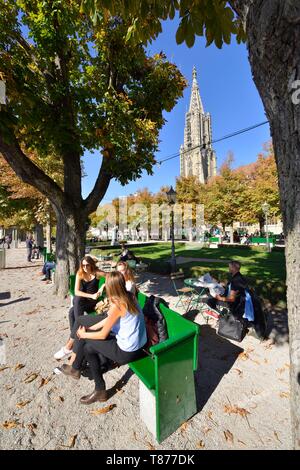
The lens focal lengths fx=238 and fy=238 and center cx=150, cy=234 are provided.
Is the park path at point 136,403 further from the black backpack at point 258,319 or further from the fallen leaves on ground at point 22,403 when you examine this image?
the black backpack at point 258,319

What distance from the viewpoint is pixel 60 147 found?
22.3 feet

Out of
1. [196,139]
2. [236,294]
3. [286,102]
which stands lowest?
[236,294]

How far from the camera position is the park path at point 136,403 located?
2.49 metres

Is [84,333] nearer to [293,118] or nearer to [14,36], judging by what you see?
[293,118]

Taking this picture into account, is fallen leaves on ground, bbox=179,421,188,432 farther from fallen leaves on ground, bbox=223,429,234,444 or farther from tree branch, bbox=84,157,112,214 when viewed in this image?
tree branch, bbox=84,157,112,214

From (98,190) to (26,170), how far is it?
7.05 feet

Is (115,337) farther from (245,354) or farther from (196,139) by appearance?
(196,139)

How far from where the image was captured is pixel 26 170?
249 inches

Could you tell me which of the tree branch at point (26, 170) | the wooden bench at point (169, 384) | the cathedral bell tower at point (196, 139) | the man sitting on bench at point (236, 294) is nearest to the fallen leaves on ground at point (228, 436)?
the wooden bench at point (169, 384)

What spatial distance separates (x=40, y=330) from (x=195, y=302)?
3.87 m

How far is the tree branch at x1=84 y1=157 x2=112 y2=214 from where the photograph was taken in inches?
300

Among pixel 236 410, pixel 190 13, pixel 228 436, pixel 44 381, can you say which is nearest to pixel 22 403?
pixel 44 381
